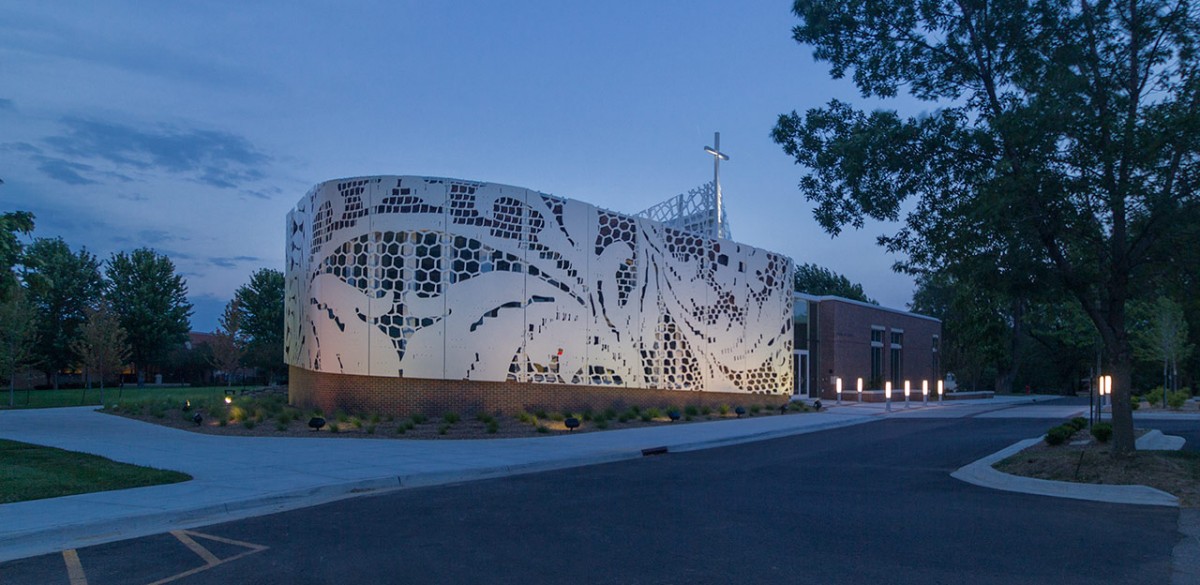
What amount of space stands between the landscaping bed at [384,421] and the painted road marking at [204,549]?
11.0 meters

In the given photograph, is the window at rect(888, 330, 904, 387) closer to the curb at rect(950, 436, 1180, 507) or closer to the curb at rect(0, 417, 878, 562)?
the curb at rect(950, 436, 1180, 507)

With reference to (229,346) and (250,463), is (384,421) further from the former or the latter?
(229,346)

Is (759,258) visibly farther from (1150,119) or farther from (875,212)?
(1150,119)

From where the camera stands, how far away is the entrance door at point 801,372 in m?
42.4

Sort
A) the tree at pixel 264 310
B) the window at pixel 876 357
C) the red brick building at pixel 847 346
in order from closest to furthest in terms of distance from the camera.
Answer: the red brick building at pixel 847 346 < the window at pixel 876 357 < the tree at pixel 264 310

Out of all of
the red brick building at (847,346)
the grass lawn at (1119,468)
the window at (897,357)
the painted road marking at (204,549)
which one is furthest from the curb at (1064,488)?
the window at (897,357)

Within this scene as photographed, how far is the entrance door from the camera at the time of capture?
1671 inches

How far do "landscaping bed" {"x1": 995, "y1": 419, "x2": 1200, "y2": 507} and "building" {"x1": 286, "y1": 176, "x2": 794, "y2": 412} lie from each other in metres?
14.3

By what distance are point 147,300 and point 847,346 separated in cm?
4369

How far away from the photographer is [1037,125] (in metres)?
12.0

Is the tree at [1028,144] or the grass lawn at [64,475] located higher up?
the tree at [1028,144]

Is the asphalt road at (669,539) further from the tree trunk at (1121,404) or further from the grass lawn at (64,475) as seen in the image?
the grass lawn at (64,475)

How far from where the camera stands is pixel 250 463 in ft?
48.5

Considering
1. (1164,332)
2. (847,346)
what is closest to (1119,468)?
(1164,332)
